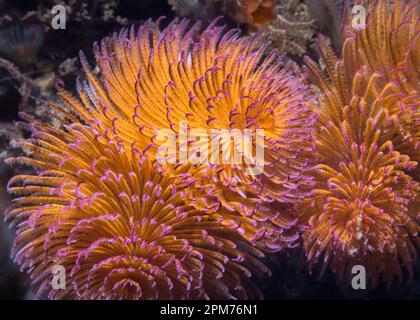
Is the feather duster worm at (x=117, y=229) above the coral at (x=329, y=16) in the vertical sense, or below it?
below

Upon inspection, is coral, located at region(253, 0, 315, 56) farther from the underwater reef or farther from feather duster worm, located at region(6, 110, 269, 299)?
feather duster worm, located at region(6, 110, 269, 299)

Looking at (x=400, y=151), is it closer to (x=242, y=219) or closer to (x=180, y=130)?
(x=242, y=219)

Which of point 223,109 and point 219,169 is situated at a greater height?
point 223,109

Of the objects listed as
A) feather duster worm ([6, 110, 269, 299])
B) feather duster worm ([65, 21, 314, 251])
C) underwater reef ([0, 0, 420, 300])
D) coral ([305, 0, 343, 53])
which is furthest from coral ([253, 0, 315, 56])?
feather duster worm ([6, 110, 269, 299])

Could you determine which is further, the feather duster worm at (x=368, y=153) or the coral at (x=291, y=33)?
the coral at (x=291, y=33)

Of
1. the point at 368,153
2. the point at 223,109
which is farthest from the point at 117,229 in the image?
the point at 368,153

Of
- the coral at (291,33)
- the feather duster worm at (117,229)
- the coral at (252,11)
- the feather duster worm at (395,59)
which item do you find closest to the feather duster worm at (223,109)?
the feather duster worm at (117,229)

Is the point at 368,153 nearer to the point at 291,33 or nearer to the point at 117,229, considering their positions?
the point at 291,33

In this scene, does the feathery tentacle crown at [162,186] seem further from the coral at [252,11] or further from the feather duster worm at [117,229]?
the coral at [252,11]
